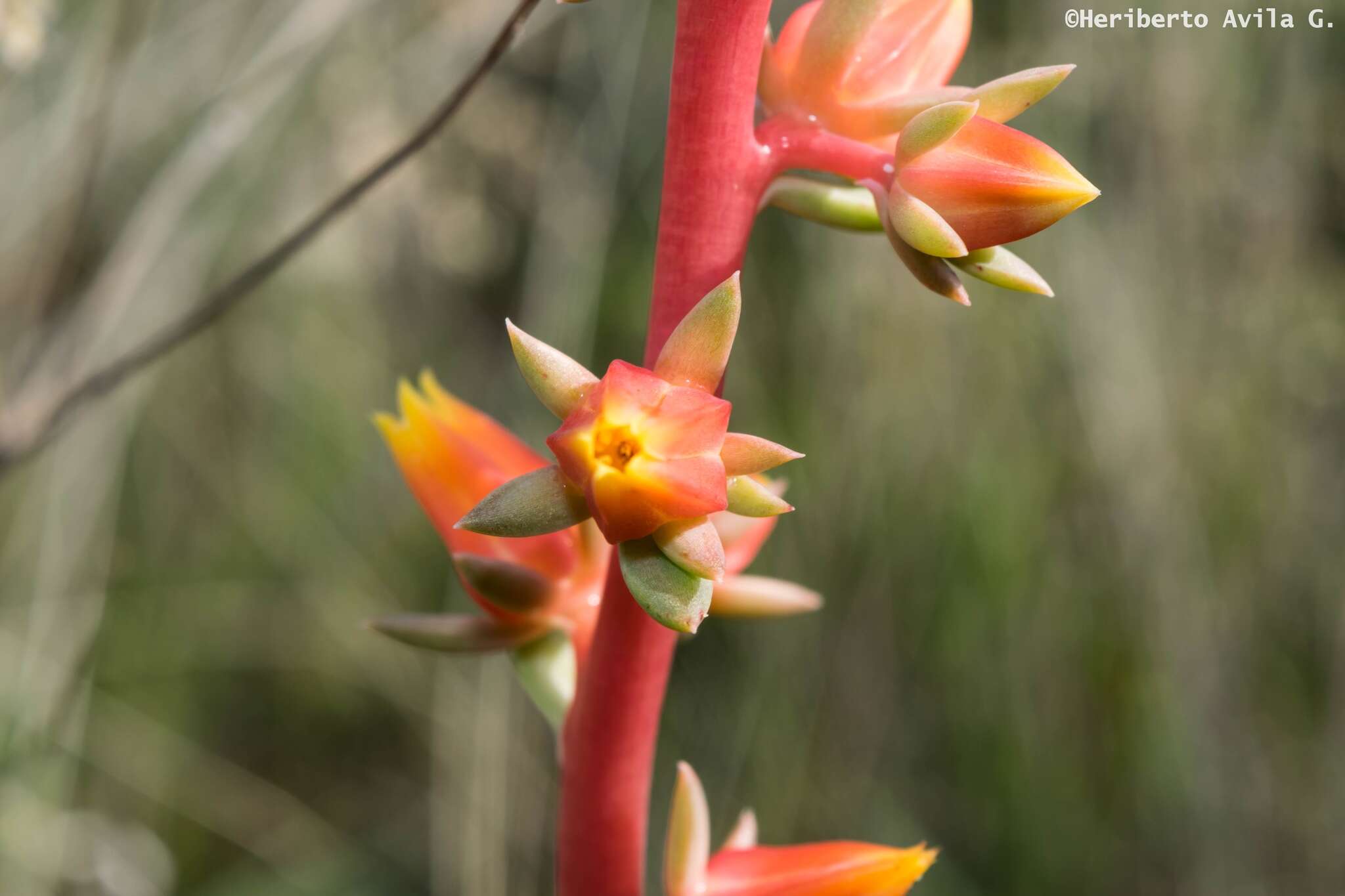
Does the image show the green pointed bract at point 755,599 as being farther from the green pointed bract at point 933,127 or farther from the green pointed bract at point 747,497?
the green pointed bract at point 933,127

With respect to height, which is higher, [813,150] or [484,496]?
[813,150]

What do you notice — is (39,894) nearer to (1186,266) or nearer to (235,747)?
(235,747)

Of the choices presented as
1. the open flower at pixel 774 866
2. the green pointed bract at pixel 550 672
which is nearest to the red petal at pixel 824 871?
the open flower at pixel 774 866

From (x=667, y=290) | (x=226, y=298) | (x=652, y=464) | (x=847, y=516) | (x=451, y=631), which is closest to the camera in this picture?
(x=652, y=464)

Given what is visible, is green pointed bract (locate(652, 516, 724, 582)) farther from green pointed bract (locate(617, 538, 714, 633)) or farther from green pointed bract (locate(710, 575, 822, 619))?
green pointed bract (locate(710, 575, 822, 619))

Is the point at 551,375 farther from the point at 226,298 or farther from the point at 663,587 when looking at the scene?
the point at 226,298

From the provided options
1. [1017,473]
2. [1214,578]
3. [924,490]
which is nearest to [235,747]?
[924,490]

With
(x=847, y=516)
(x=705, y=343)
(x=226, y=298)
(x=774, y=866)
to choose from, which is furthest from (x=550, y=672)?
(x=847, y=516)
